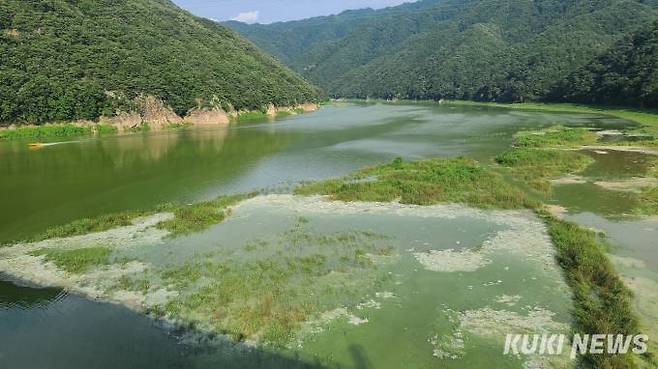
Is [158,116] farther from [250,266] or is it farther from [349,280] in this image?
[349,280]

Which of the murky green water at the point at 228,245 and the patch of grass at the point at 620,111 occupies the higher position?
the patch of grass at the point at 620,111

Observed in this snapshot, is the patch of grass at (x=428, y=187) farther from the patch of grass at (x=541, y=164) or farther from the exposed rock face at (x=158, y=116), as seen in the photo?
the exposed rock face at (x=158, y=116)

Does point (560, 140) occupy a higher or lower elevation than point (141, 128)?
lower

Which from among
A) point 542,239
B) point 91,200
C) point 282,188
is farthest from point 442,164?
point 91,200

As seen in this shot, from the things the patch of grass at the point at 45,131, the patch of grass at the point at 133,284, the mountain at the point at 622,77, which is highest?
the mountain at the point at 622,77

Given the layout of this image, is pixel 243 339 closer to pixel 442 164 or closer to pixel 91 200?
pixel 91 200

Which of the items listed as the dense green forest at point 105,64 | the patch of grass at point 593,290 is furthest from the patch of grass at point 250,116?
the patch of grass at point 593,290

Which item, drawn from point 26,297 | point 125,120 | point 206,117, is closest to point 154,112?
point 125,120
